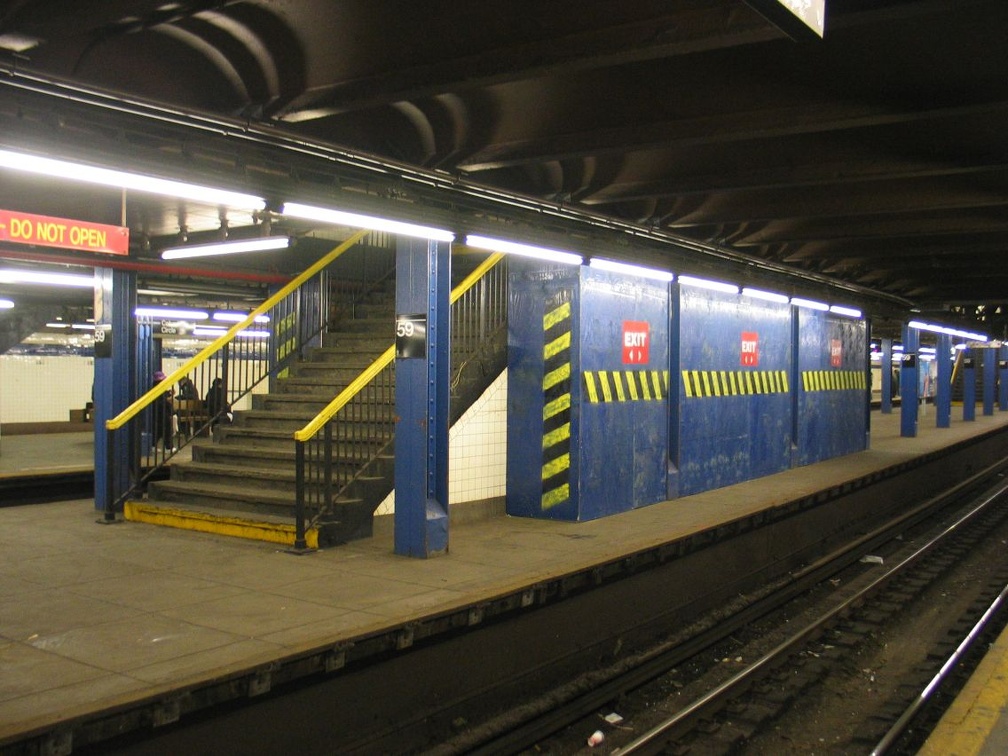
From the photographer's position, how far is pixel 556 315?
8.52 meters

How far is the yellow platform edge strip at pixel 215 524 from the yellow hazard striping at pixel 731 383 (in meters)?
5.12

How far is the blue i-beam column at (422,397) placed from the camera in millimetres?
6668

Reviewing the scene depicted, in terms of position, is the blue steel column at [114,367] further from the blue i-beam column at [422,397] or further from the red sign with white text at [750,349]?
the red sign with white text at [750,349]

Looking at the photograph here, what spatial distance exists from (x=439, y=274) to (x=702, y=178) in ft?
7.18

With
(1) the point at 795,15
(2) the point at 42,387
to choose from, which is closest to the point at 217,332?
(2) the point at 42,387

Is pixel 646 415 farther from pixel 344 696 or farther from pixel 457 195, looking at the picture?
pixel 344 696

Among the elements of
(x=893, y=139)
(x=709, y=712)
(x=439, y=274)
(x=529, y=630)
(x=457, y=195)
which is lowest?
(x=709, y=712)

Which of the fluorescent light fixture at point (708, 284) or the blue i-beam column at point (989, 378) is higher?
the fluorescent light fixture at point (708, 284)

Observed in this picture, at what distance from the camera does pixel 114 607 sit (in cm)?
521

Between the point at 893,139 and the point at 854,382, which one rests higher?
the point at 893,139

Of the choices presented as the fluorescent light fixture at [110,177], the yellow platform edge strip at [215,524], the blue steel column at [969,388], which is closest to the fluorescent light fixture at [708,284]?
the yellow platform edge strip at [215,524]

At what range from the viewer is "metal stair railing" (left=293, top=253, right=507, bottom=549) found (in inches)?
272

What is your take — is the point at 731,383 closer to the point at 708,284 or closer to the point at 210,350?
the point at 708,284

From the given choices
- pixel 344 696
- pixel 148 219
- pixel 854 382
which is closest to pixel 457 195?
pixel 344 696
